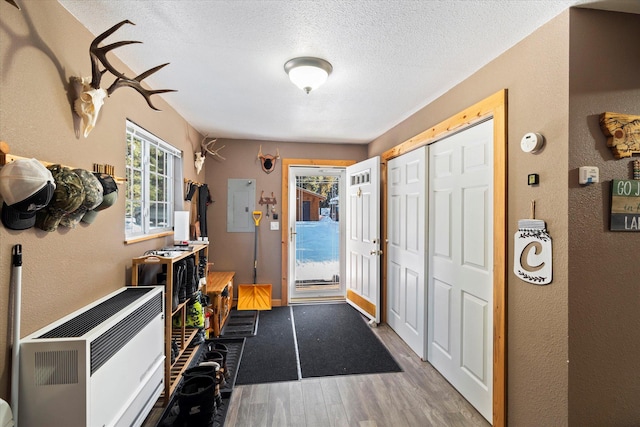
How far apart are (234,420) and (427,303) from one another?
72.0 inches

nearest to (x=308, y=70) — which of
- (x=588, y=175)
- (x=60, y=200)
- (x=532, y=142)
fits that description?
(x=532, y=142)

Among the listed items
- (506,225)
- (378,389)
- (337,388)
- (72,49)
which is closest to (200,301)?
(337,388)

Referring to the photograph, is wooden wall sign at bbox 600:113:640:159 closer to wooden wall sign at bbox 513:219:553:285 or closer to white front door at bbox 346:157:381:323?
wooden wall sign at bbox 513:219:553:285

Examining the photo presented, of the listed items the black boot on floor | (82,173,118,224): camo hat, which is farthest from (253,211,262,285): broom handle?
(82,173,118,224): camo hat

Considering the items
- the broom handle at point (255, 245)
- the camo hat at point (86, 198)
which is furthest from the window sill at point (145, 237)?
the broom handle at point (255, 245)

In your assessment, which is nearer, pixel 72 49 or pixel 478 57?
pixel 72 49

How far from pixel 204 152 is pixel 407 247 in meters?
2.79

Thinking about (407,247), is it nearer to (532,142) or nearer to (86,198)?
(532,142)

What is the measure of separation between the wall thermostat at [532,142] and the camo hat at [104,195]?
225 centimetres

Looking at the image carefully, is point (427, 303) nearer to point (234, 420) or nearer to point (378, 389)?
point (378, 389)

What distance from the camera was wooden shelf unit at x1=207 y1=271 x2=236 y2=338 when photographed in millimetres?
3170

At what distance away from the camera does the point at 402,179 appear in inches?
125

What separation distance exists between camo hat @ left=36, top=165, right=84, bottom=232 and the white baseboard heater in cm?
47

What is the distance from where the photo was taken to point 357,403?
214 centimetres
